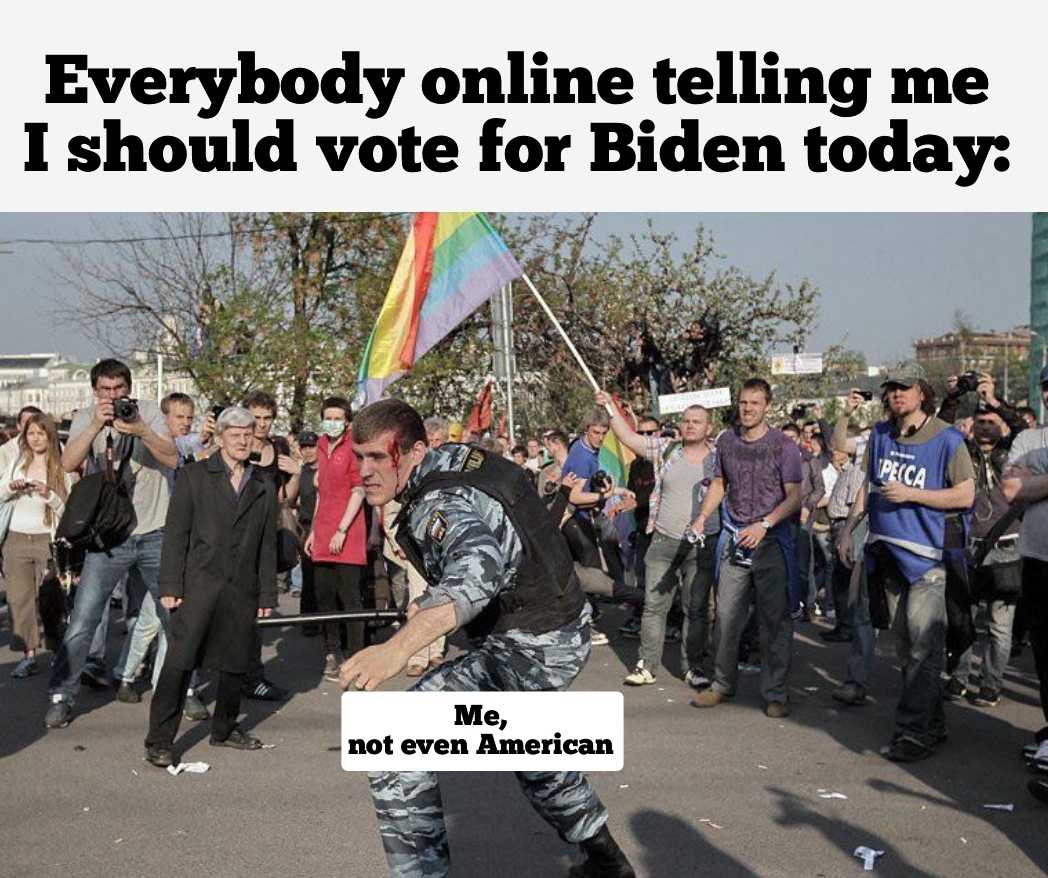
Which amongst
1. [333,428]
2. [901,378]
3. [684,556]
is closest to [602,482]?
[684,556]

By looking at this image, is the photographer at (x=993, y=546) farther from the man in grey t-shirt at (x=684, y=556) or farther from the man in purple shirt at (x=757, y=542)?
the man in grey t-shirt at (x=684, y=556)

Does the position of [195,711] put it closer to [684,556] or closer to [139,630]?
[139,630]

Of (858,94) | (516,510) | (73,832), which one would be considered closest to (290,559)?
(73,832)

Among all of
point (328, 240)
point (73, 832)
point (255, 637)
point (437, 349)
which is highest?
point (328, 240)

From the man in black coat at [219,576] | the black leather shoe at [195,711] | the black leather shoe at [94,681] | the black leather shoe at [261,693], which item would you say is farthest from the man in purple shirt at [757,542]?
the black leather shoe at [94,681]

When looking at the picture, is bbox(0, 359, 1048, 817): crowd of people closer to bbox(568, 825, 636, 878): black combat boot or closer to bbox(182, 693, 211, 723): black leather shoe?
bbox(182, 693, 211, 723): black leather shoe

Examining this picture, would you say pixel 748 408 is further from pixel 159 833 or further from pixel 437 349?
pixel 437 349

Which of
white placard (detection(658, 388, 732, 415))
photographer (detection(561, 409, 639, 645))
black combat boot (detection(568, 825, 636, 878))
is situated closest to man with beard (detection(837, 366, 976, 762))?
black combat boot (detection(568, 825, 636, 878))

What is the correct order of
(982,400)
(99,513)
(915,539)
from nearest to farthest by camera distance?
1. (915,539)
2. (99,513)
3. (982,400)

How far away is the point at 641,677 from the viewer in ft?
31.7

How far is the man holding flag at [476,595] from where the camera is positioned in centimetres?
412

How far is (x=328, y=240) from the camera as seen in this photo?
32688 mm

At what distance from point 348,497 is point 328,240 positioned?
929 inches

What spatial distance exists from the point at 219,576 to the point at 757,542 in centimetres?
335
